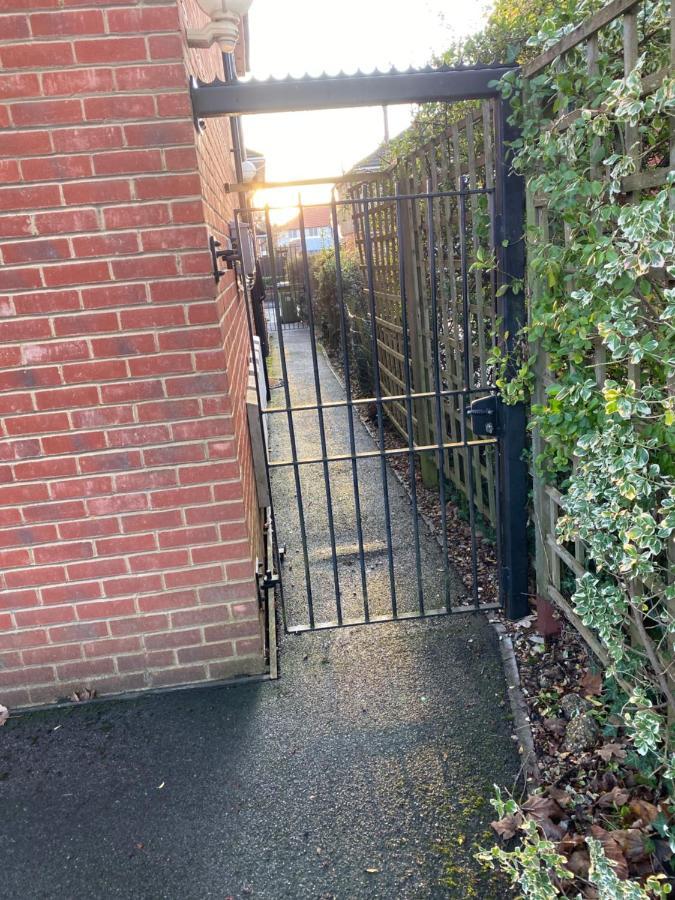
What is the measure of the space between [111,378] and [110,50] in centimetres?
113

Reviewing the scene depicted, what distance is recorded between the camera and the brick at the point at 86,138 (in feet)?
7.63

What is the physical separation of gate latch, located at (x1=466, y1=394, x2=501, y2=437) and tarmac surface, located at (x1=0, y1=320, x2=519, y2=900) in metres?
0.96

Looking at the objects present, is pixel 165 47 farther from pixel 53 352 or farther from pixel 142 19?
pixel 53 352

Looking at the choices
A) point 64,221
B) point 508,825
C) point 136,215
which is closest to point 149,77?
point 136,215

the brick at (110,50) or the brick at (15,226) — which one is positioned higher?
the brick at (110,50)

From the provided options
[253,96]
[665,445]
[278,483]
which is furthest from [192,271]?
[278,483]

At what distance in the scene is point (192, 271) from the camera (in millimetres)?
2455

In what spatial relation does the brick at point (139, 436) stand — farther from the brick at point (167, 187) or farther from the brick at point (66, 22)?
the brick at point (66, 22)

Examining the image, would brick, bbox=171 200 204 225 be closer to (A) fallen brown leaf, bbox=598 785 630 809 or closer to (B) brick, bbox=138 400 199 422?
(B) brick, bbox=138 400 199 422

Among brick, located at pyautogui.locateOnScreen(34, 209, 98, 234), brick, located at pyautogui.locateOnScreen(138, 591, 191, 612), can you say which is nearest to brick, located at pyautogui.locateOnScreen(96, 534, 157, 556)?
brick, located at pyautogui.locateOnScreen(138, 591, 191, 612)

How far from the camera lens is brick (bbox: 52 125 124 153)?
2326 mm

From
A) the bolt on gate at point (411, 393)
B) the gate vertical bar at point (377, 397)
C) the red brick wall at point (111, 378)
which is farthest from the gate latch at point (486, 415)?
the red brick wall at point (111, 378)

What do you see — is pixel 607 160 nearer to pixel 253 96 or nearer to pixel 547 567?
pixel 253 96

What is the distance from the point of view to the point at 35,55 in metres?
2.26
